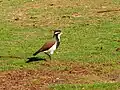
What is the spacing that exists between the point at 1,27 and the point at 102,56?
5705mm

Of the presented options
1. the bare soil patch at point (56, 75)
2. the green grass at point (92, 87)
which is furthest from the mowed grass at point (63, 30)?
the bare soil patch at point (56, 75)

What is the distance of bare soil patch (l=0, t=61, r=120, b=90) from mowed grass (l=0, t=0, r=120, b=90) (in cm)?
30

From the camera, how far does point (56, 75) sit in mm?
12023

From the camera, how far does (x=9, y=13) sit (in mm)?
21469

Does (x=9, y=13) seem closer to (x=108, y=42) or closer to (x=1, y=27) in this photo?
(x=1, y=27)

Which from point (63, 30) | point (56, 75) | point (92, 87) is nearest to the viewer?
point (92, 87)

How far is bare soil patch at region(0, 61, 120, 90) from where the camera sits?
11344 mm

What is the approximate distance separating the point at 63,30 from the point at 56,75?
20.2ft

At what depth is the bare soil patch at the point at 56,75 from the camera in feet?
37.2

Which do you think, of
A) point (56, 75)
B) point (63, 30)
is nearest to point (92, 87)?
point (56, 75)

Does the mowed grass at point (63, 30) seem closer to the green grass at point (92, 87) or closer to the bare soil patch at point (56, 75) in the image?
the green grass at point (92, 87)

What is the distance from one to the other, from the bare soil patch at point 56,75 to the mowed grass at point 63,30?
30 centimetres

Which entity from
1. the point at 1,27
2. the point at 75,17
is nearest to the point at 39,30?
the point at 1,27

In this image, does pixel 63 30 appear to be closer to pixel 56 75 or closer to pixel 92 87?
pixel 56 75
